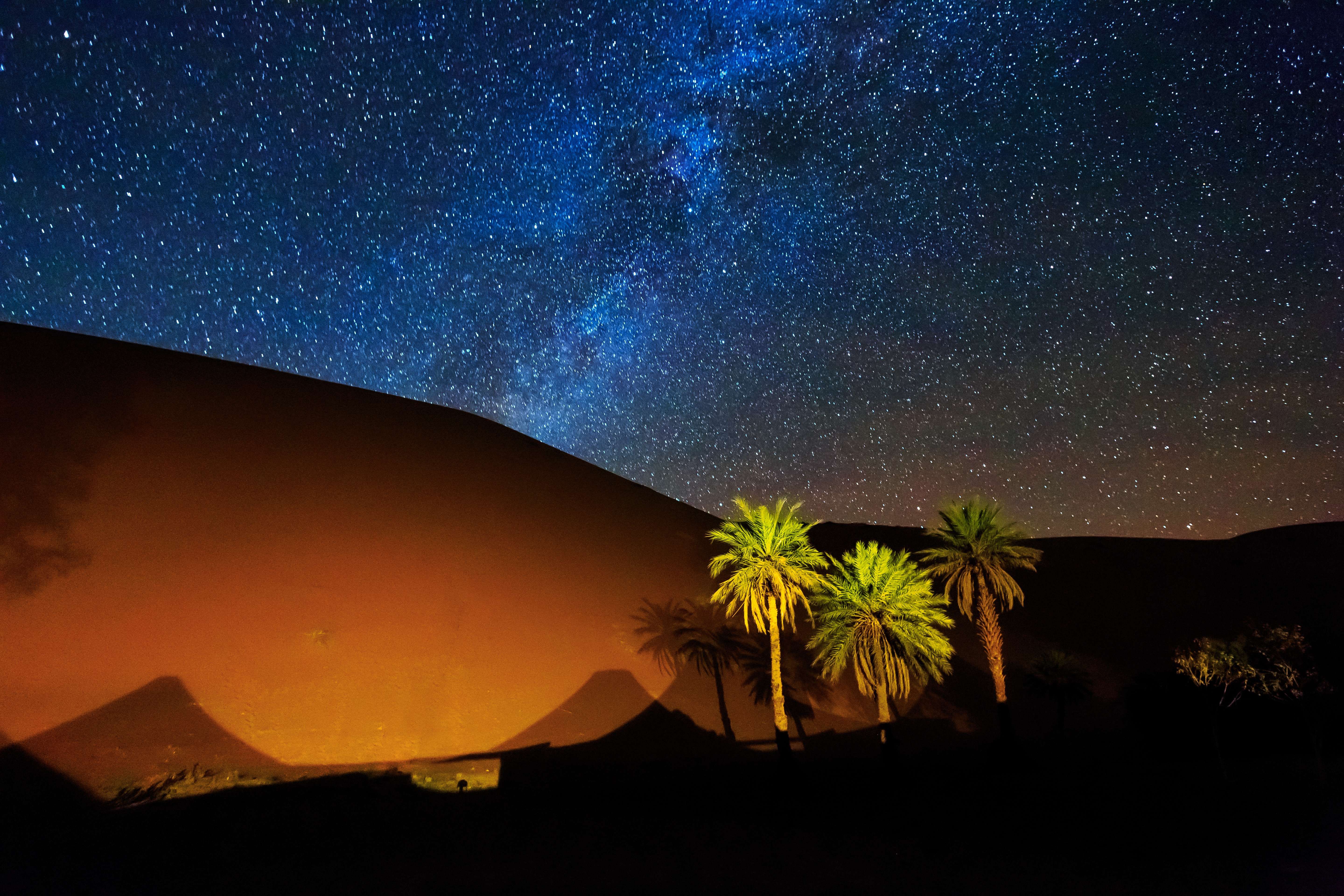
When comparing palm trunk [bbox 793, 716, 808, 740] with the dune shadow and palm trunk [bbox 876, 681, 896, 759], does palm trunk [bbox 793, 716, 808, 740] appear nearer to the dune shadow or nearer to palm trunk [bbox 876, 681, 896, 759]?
palm trunk [bbox 876, 681, 896, 759]

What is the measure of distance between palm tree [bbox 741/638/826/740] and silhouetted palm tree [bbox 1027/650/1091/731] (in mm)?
9961

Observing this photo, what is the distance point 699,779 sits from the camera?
24844 mm

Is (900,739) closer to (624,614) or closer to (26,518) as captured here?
(624,614)

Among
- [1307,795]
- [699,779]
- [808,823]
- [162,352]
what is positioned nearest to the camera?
[808,823]

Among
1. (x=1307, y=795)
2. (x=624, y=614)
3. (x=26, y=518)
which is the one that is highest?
(x=26, y=518)

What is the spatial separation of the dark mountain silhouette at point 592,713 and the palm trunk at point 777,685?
7.32 m

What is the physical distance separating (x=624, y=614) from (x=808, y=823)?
17.5 metres

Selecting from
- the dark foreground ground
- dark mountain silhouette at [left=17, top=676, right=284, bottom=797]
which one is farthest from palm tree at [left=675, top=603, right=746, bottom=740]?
dark mountain silhouette at [left=17, top=676, right=284, bottom=797]

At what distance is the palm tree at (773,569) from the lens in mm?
25422

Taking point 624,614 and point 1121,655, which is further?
point 1121,655

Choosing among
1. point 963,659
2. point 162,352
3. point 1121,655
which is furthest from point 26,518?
point 1121,655

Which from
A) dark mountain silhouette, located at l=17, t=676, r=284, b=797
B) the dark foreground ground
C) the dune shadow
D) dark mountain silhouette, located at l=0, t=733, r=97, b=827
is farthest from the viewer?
the dune shadow

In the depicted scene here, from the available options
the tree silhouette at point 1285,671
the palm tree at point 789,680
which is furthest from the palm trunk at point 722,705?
the tree silhouette at point 1285,671

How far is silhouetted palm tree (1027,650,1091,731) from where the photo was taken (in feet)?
107
